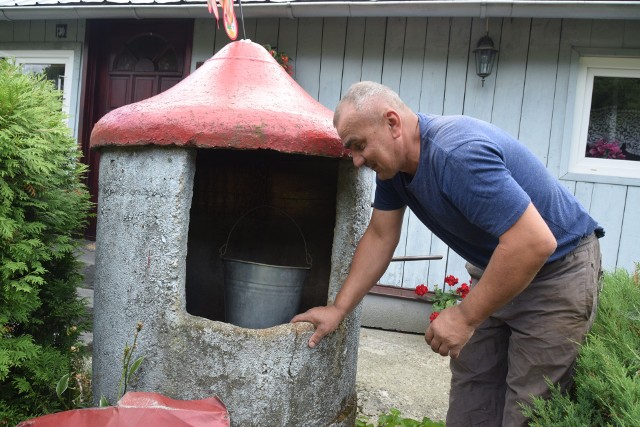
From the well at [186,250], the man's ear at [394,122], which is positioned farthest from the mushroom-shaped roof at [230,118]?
the man's ear at [394,122]

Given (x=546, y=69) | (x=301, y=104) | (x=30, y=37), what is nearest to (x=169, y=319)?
(x=301, y=104)

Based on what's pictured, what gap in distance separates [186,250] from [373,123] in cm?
94

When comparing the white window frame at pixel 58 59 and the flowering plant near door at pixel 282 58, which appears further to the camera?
the white window frame at pixel 58 59

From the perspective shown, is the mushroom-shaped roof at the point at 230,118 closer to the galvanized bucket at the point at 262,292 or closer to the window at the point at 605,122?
the galvanized bucket at the point at 262,292

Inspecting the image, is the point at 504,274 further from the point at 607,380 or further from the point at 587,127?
the point at 587,127

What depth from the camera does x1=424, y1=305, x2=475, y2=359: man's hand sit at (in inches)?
71.9

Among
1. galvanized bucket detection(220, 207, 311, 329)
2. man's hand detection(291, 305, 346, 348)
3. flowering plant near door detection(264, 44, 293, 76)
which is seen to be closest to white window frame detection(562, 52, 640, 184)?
flowering plant near door detection(264, 44, 293, 76)

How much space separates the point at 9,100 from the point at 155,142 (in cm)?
60

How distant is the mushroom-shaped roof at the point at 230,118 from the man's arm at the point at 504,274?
2.72 feet

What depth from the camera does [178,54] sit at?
19.5 ft

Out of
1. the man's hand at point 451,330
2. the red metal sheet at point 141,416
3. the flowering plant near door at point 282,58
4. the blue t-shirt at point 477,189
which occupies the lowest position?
the red metal sheet at point 141,416

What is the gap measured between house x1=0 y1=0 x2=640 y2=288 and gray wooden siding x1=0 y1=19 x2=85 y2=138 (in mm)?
369

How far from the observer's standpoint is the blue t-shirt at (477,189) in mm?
1682

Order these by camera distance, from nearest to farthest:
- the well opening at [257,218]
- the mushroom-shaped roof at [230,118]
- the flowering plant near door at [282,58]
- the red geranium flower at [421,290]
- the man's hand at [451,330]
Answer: the man's hand at [451,330] → the mushroom-shaped roof at [230,118] → the well opening at [257,218] → the red geranium flower at [421,290] → the flowering plant near door at [282,58]
